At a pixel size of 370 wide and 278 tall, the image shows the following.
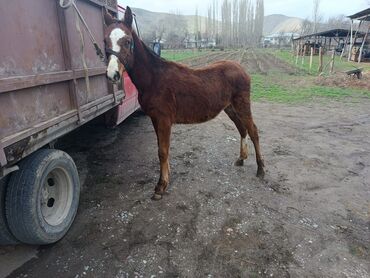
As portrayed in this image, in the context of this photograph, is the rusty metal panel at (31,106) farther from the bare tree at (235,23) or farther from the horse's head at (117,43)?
the bare tree at (235,23)

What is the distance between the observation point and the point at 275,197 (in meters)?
3.71

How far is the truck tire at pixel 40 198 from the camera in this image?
2330 mm

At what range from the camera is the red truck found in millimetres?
2152

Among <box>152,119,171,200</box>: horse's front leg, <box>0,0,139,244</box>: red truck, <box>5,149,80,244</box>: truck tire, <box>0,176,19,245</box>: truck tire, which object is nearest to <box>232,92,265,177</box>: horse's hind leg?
<box>152,119,171,200</box>: horse's front leg

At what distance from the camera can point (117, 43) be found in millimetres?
3041

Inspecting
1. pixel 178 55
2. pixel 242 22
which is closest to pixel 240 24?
pixel 242 22

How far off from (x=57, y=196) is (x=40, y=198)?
1.48ft

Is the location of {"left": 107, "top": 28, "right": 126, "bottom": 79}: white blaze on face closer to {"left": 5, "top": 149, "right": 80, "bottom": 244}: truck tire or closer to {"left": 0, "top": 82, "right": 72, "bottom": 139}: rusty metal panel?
{"left": 0, "top": 82, "right": 72, "bottom": 139}: rusty metal panel

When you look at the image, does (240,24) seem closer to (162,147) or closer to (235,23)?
(235,23)

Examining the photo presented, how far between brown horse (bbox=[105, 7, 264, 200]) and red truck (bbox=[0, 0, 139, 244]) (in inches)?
17.6

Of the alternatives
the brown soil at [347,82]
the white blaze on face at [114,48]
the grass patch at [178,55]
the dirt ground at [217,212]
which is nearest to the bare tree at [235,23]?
the grass patch at [178,55]

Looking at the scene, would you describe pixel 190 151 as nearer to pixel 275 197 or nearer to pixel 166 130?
pixel 166 130

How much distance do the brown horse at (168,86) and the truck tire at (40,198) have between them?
104 centimetres

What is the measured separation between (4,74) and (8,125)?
37 cm
